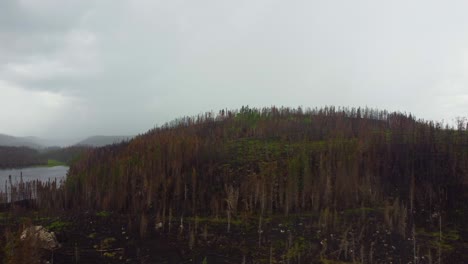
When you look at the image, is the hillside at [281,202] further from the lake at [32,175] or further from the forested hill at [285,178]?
the lake at [32,175]

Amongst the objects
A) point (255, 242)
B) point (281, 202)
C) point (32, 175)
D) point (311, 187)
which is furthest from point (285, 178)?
point (32, 175)

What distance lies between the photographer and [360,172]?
11672mm

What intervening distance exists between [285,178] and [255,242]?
4.40m

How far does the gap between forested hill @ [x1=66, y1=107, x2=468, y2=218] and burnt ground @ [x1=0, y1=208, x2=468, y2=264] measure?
→ 83 cm

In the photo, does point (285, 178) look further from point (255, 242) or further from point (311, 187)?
point (255, 242)

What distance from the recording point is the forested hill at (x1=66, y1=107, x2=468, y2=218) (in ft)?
34.0

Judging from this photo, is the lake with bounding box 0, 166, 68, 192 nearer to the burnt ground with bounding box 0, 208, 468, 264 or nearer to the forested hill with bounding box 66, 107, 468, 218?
the forested hill with bounding box 66, 107, 468, 218

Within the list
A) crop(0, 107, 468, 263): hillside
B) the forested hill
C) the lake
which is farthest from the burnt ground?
the lake

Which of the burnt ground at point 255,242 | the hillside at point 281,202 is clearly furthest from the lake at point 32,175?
the burnt ground at point 255,242

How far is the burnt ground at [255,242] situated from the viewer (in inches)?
279

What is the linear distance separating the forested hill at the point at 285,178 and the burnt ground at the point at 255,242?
832 mm

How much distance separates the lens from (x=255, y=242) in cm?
800

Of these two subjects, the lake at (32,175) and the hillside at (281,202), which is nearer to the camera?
the hillside at (281,202)

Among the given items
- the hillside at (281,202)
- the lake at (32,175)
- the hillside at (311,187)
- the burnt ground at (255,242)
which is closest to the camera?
the burnt ground at (255,242)
